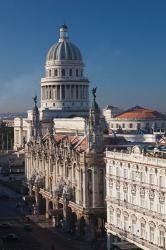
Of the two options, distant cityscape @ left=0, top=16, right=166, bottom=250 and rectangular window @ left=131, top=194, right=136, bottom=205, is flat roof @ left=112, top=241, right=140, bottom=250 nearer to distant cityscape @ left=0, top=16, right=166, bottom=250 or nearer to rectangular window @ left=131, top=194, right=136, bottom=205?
distant cityscape @ left=0, top=16, right=166, bottom=250

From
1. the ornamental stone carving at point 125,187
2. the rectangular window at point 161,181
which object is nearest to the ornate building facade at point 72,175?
the ornamental stone carving at point 125,187

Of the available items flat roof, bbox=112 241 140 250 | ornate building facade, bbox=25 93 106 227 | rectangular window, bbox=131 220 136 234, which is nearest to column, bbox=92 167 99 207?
ornate building facade, bbox=25 93 106 227

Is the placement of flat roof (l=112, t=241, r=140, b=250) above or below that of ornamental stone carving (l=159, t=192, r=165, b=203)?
below

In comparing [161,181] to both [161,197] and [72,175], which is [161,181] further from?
[72,175]

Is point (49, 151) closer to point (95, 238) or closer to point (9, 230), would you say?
point (9, 230)

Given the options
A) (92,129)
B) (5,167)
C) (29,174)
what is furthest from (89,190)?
(5,167)

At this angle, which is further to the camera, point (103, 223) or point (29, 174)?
point (29, 174)

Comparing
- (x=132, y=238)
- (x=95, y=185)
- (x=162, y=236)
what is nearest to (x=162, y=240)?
(x=162, y=236)
